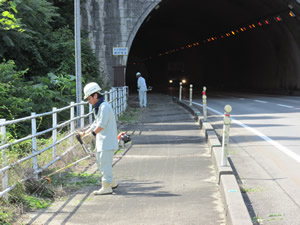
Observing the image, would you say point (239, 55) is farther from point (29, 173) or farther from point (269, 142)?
point (29, 173)

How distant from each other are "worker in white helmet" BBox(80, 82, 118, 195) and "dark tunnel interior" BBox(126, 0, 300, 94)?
882 inches

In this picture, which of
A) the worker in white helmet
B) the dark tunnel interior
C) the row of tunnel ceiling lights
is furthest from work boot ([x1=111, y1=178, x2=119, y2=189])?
the row of tunnel ceiling lights

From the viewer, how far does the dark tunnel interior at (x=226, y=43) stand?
30609mm

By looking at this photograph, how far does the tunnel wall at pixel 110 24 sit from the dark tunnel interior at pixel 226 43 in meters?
1.88

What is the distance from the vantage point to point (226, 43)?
1704 inches

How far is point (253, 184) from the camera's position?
7.03 m

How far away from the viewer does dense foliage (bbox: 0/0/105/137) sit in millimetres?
12653

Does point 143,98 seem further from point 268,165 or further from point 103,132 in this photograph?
point 103,132

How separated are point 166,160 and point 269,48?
27421 mm

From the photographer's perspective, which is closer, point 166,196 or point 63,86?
point 166,196

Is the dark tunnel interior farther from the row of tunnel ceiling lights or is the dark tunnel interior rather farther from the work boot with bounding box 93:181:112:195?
the work boot with bounding box 93:181:112:195

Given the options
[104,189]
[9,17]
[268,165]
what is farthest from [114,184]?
[9,17]

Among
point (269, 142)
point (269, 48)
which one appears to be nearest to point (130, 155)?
point (269, 142)

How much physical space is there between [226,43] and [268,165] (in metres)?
36.1
